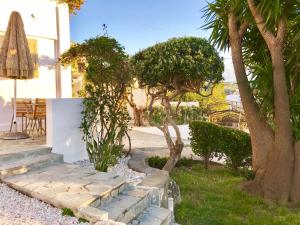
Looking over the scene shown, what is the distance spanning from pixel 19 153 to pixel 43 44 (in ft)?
25.1

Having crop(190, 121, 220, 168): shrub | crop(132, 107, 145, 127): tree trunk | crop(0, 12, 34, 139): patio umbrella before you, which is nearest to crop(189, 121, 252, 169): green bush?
crop(190, 121, 220, 168): shrub

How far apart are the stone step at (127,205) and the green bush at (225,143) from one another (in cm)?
371

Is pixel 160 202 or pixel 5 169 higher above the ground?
pixel 5 169

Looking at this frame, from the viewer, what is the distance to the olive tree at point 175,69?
8609 millimetres

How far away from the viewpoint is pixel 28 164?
21.0ft

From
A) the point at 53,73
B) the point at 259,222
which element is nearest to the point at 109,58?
the point at 259,222

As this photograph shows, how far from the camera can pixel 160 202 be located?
240 inches

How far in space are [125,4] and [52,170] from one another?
1484cm

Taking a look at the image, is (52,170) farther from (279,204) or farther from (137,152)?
(279,204)

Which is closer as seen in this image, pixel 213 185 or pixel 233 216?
pixel 233 216

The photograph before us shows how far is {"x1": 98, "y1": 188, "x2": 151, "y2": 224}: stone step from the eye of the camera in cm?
479

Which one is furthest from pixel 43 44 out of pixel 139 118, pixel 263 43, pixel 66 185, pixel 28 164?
pixel 66 185

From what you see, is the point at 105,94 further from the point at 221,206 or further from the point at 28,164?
the point at 221,206

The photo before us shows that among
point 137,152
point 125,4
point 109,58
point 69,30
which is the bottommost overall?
point 137,152
